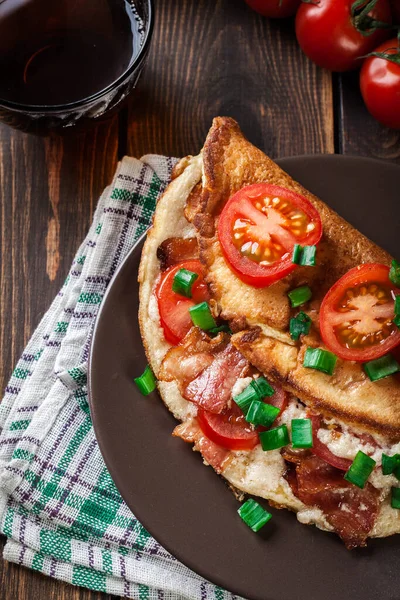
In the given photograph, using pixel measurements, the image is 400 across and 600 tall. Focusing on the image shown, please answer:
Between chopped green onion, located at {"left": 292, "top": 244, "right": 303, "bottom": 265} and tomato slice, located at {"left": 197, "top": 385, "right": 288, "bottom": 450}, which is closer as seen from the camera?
chopped green onion, located at {"left": 292, "top": 244, "right": 303, "bottom": 265}

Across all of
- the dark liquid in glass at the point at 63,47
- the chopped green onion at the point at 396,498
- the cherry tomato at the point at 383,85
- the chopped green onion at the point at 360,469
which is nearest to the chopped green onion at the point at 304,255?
the chopped green onion at the point at 360,469

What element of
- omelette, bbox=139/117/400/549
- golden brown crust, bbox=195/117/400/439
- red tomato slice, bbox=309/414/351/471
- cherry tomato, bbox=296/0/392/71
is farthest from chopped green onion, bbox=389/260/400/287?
cherry tomato, bbox=296/0/392/71

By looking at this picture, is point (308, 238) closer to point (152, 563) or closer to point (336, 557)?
point (336, 557)

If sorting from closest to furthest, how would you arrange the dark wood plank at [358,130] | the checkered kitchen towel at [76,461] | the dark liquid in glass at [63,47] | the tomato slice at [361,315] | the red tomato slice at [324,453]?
the tomato slice at [361,315] → the red tomato slice at [324,453] → the checkered kitchen towel at [76,461] → the dark liquid in glass at [63,47] → the dark wood plank at [358,130]

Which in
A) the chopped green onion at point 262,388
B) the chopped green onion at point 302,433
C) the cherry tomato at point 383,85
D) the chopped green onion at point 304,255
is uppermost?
the cherry tomato at point 383,85

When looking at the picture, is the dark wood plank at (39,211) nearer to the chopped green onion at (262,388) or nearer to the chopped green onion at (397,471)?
the chopped green onion at (262,388)

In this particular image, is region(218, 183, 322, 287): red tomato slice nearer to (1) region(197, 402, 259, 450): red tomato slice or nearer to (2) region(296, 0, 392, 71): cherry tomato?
(1) region(197, 402, 259, 450): red tomato slice
